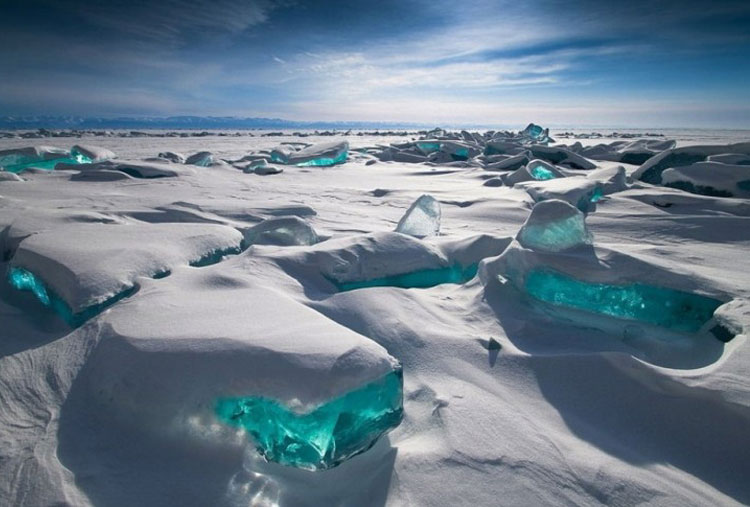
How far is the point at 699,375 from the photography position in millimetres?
1075

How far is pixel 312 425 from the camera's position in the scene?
2.82 feet

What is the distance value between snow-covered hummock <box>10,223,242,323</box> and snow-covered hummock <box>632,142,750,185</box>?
4294 mm

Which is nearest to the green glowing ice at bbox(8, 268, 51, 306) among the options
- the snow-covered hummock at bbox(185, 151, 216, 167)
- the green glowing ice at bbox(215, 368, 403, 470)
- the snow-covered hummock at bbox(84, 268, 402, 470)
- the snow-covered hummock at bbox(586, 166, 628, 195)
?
the snow-covered hummock at bbox(84, 268, 402, 470)

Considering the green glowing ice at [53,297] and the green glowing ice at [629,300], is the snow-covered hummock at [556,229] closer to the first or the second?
the green glowing ice at [629,300]

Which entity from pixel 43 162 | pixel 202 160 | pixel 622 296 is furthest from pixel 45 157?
pixel 622 296

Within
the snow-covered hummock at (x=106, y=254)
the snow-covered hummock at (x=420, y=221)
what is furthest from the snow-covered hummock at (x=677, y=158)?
the snow-covered hummock at (x=106, y=254)

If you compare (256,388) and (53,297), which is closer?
(256,388)

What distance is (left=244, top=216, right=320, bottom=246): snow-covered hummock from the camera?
2045mm

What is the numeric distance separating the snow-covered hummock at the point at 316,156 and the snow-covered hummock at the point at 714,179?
191 inches

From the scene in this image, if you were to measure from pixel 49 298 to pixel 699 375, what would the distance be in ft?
6.54

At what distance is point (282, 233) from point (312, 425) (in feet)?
4.36

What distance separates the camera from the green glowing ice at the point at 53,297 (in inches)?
46.9

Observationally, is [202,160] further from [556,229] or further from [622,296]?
[622,296]

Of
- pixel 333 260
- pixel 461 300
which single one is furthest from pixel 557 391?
pixel 333 260
